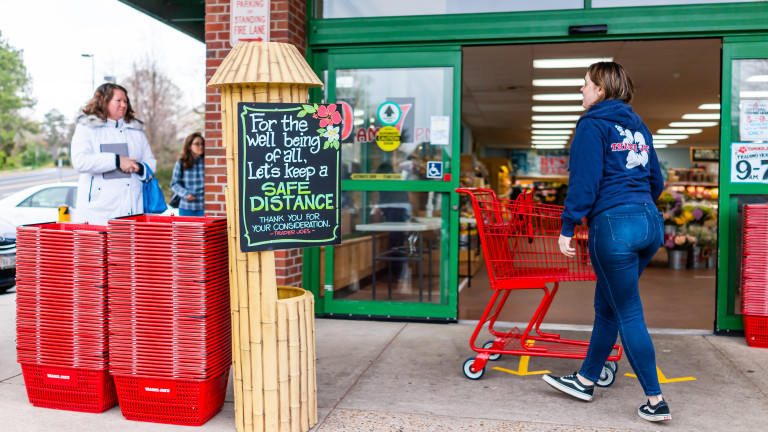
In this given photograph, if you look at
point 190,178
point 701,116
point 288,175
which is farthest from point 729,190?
point 701,116

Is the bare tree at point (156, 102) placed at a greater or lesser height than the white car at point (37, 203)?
greater

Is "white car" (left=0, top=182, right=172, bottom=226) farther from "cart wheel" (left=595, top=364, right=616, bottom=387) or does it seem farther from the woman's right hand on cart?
the woman's right hand on cart

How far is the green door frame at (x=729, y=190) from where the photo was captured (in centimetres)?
452

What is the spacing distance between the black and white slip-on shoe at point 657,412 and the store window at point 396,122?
2.50 m

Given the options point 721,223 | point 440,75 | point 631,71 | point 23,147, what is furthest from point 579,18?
point 23,147

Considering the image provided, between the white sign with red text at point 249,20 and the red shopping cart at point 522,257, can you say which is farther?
the white sign with red text at point 249,20

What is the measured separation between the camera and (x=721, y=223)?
4.55 meters

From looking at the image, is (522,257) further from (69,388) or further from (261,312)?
→ (69,388)

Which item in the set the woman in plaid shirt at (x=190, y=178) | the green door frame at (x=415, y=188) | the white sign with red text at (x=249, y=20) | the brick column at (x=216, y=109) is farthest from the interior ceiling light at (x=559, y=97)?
the white sign with red text at (x=249, y=20)

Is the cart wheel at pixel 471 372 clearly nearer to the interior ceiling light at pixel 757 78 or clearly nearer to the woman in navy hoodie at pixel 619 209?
the woman in navy hoodie at pixel 619 209

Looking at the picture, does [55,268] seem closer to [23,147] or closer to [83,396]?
[83,396]

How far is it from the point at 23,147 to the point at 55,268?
17060mm

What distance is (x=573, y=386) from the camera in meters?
3.13

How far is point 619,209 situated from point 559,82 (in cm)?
767
